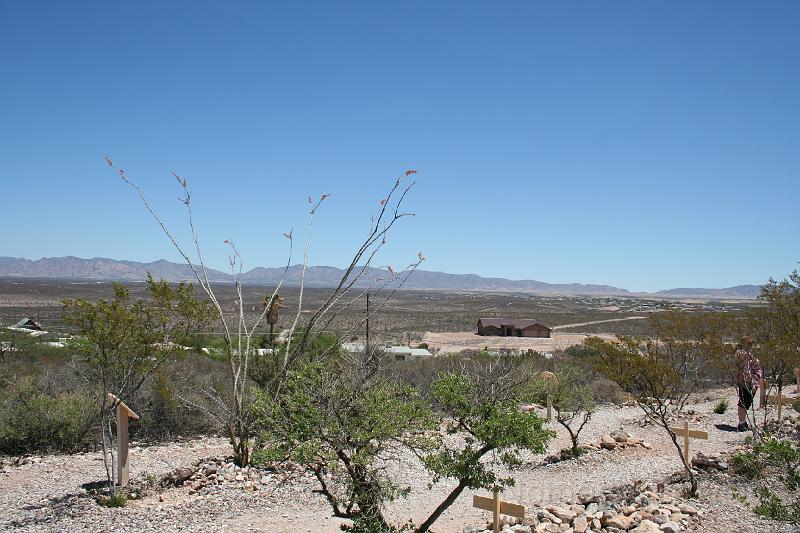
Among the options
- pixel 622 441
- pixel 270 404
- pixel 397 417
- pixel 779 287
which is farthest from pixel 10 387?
pixel 779 287

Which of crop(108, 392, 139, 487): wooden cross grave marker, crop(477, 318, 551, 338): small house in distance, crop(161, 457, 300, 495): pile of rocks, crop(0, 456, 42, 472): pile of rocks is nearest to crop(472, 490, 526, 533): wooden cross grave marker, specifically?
crop(161, 457, 300, 495): pile of rocks

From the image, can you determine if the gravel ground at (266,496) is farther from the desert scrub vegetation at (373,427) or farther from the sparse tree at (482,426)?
the sparse tree at (482,426)

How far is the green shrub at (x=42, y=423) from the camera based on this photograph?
13.5 metres

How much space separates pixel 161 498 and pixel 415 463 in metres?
5.07

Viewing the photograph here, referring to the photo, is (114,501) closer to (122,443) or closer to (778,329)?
(122,443)

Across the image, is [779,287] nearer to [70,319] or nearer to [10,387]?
[70,319]

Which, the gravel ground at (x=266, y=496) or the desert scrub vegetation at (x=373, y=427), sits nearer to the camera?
the desert scrub vegetation at (x=373, y=427)

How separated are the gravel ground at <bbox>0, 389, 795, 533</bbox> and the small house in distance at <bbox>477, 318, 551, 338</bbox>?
120 ft

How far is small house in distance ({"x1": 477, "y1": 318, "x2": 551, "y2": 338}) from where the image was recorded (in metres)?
51.3

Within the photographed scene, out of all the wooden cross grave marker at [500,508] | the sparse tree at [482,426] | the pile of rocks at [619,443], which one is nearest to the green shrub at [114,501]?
the sparse tree at [482,426]

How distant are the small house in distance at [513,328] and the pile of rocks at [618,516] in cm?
4179

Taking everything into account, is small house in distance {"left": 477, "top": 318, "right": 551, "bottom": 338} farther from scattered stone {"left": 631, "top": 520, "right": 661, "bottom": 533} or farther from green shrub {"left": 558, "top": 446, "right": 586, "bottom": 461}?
scattered stone {"left": 631, "top": 520, "right": 661, "bottom": 533}

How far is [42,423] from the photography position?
13.7m

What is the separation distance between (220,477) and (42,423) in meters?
Result: 4.93
